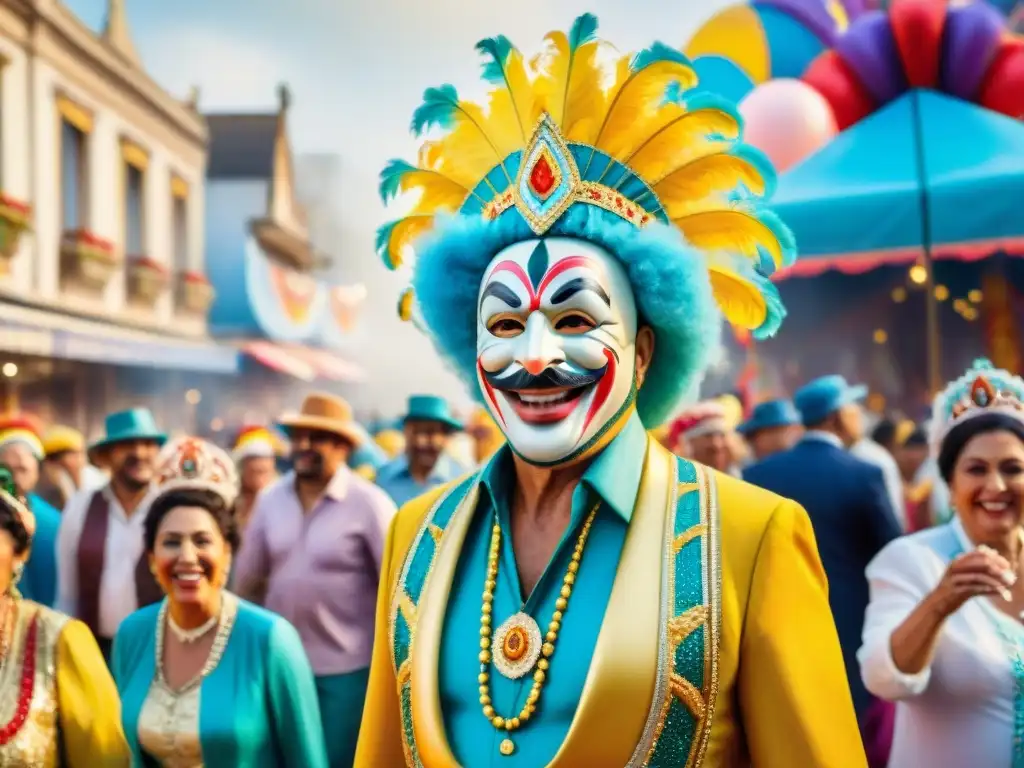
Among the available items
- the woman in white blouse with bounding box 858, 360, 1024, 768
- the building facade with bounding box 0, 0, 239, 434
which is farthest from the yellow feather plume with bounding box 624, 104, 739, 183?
the building facade with bounding box 0, 0, 239, 434

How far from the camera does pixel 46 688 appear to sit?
2.97 metres

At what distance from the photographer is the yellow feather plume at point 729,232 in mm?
2234

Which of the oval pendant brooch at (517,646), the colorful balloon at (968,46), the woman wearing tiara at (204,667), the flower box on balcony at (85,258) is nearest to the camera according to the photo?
the oval pendant brooch at (517,646)

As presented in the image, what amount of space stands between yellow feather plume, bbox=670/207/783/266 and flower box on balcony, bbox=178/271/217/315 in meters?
15.2

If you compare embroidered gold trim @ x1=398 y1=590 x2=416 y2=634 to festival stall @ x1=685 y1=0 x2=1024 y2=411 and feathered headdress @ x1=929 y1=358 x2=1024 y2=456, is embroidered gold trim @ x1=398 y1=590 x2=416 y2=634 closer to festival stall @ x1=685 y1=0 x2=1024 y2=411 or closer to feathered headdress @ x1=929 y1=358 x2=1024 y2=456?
feathered headdress @ x1=929 y1=358 x2=1024 y2=456

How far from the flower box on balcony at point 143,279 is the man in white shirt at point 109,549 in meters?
9.65

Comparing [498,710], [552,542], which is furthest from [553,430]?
[498,710]

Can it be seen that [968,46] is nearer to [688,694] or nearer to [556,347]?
[556,347]

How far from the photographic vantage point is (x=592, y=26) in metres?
2.28

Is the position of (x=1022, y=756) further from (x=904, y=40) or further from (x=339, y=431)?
(x=904, y=40)

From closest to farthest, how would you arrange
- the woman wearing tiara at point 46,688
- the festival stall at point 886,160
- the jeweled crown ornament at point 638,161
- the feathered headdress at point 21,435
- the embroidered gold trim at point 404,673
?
the embroidered gold trim at point 404,673 < the jeweled crown ornament at point 638,161 < the woman wearing tiara at point 46,688 < the feathered headdress at point 21,435 < the festival stall at point 886,160

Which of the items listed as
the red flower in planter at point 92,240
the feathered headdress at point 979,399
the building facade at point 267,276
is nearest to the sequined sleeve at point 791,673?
the feathered headdress at point 979,399

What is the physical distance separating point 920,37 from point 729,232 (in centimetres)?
790

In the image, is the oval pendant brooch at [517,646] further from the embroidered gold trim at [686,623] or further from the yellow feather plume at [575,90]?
the yellow feather plume at [575,90]
